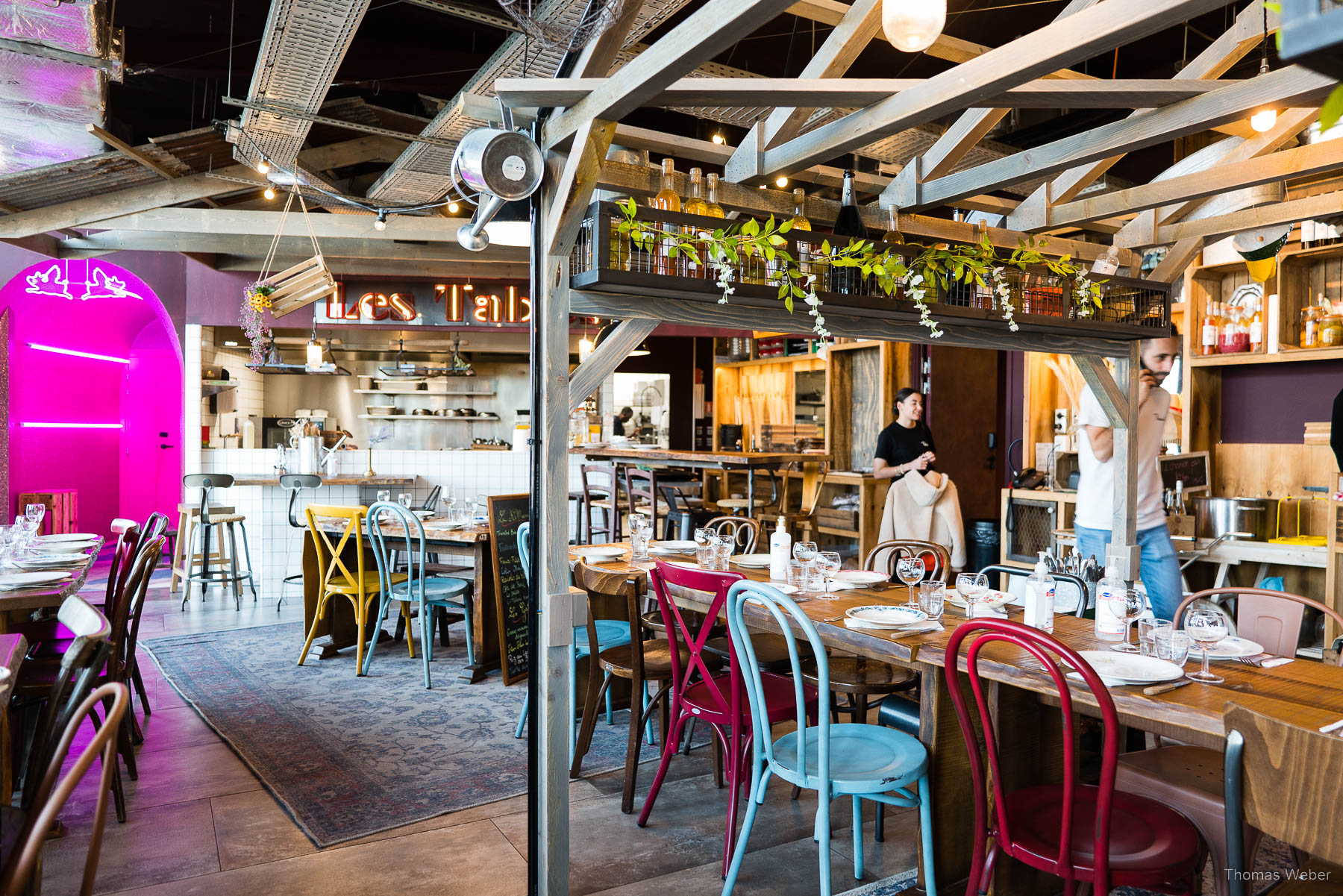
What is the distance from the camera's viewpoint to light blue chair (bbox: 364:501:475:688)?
4.91 metres

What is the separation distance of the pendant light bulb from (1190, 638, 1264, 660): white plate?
1.77 metres

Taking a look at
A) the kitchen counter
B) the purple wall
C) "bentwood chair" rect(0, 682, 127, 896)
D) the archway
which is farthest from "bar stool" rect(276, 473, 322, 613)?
the purple wall

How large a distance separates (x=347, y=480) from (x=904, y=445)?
15.1 ft

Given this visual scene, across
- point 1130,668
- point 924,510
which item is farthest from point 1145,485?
point 924,510

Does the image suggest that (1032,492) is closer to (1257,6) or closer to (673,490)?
(673,490)

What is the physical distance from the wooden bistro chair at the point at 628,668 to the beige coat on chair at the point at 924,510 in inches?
126

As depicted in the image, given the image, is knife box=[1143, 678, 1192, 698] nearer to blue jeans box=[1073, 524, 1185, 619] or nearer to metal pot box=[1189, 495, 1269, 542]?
blue jeans box=[1073, 524, 1185, 619]

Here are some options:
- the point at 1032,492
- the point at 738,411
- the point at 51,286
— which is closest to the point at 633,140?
the point at 1032,492

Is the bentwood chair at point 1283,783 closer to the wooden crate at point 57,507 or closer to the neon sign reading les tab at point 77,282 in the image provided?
the wooden crate at point 57,507

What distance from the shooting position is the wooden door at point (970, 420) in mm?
8630

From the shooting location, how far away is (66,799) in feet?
4.30

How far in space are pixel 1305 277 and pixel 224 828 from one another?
19.9 ft

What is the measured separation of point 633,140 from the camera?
359 centimetres

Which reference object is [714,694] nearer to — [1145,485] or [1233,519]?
[1145,485]
